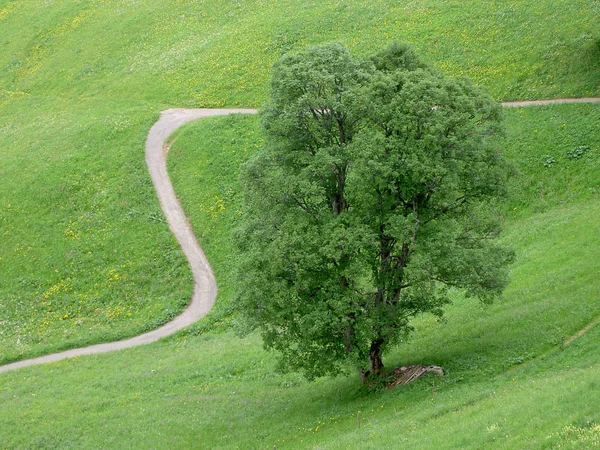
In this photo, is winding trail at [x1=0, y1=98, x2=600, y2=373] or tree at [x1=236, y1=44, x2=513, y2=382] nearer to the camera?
tree at [x1=236, y1=44, x2=513, y2=382]

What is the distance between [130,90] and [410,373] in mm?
53840

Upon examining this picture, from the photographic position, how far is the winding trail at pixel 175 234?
45.2 meters

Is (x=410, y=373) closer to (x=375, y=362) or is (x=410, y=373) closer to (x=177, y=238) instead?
(x=375, y=362)

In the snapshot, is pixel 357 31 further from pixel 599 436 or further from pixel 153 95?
pixel 599 436

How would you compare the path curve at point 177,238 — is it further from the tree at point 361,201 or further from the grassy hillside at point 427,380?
the tree at point 361,201

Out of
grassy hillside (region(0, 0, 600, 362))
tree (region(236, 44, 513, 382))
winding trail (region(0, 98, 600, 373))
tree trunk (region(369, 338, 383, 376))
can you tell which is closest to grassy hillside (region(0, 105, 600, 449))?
winding trail (region(0, 98, 600, 373))

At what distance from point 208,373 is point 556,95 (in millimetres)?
33357

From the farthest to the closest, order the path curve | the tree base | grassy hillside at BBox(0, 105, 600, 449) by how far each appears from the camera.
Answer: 1. the path curve
2. the tree base
3. grassy hillside at BBox(0, 105, 600, 449)

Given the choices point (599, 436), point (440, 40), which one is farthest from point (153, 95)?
point (599, 436)

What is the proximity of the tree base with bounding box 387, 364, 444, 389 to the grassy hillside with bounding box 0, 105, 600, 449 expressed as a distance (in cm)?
51

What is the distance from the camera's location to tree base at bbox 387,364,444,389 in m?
29.5

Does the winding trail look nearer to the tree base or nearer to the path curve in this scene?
the path curve

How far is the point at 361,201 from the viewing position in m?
29.2

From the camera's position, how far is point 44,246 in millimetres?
54812
